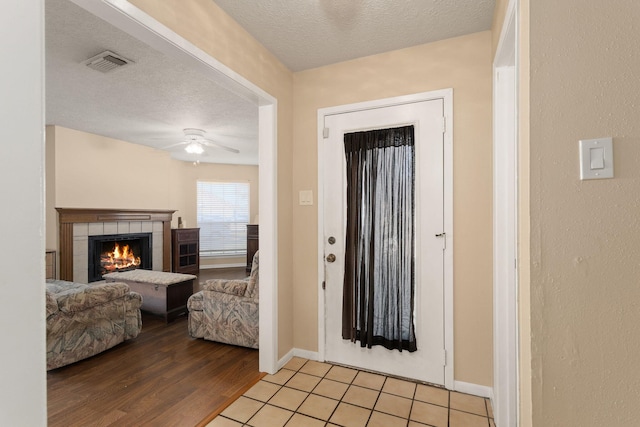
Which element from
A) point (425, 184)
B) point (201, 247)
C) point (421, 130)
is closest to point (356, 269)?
point (425, 184)

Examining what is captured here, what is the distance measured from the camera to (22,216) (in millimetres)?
620

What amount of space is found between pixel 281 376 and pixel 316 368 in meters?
0.30

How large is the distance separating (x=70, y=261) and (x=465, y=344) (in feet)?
17.7

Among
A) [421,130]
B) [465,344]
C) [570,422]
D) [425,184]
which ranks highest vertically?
[421,130]

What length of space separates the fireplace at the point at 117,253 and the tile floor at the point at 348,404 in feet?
13.9

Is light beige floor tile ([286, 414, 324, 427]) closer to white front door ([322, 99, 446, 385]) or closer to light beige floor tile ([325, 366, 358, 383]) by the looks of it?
light beige floor tile ([325, 366, 358, 383])

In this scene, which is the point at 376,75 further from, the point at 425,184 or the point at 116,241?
the point at 116,241

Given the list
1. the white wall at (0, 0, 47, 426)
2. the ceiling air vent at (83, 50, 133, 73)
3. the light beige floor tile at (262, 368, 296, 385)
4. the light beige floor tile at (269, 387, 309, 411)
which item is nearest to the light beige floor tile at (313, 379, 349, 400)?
the light beige floor tile at (269, 387, 309, 411)

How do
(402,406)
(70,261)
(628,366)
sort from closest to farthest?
(628,366) < (402,406) < (70,261)

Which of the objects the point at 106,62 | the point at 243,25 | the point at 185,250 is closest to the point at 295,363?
the point at 243,25

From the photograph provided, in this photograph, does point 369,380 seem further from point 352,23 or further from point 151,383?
point 352,23

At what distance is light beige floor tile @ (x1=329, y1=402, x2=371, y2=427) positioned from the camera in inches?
73.5

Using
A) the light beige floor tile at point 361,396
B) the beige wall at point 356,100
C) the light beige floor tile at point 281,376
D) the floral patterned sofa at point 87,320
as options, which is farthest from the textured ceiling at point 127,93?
the light beige floor tile at point 361,396

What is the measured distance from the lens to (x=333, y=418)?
6.26 ft
